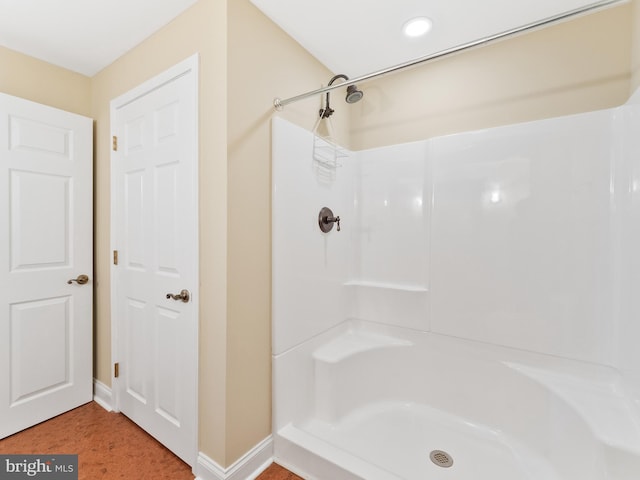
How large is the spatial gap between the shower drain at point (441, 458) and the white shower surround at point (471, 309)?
33mm

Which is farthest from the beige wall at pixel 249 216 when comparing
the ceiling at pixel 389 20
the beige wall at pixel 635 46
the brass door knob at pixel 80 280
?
the beige wall at pixel 635 46

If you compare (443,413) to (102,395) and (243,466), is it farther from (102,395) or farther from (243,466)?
(102,395)

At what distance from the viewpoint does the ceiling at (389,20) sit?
4.95 feet

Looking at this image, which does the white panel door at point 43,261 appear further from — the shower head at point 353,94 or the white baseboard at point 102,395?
the shower head at point 353,94

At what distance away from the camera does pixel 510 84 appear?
5.95ft

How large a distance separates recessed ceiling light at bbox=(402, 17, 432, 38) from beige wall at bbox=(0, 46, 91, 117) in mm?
2281

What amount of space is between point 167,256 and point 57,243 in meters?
0.95

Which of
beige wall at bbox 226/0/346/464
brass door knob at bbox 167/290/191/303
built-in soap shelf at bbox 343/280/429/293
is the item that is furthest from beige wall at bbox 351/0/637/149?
brass door knob at bbox 167/290/191/303

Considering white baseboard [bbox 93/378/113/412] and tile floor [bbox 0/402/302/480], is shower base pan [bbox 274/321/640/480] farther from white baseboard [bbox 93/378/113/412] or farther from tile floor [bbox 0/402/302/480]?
white baseboard [bbox 93/378/113/412]

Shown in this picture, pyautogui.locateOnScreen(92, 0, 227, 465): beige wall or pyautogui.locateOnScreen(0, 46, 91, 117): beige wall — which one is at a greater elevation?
pyautogui.locateOnScreen(0, 46, 91, 117): beige wall

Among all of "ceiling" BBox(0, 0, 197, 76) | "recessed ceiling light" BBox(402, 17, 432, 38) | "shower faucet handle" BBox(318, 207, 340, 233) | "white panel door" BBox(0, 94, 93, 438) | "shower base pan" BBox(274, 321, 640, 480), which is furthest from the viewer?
"shower faucet handle" BBox(318, 207, 340, 233)

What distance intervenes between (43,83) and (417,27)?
Result: 7.96 ft

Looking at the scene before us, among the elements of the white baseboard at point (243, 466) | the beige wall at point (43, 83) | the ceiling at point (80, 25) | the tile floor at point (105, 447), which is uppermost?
the ceiling at point (80, 25)

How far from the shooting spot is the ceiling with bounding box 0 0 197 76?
1496 millimetres
